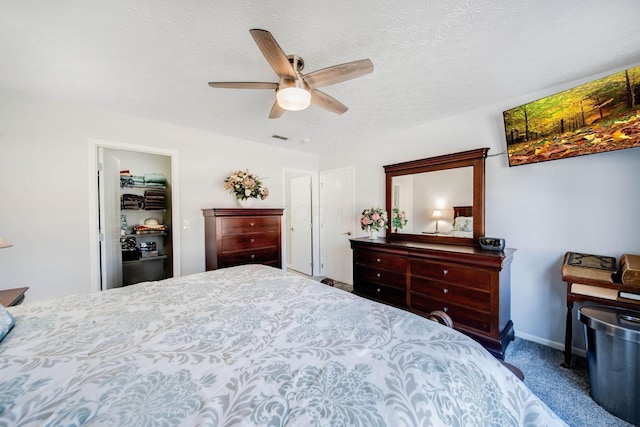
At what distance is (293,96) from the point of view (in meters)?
1.52

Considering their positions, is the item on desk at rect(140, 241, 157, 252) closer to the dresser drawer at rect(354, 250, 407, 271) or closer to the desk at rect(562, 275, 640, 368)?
the dresser drawer at rect(354, 250, 407, 271)

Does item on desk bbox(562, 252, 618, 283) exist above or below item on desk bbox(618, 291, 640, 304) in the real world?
above

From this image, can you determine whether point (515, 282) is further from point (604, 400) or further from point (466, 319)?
point (604, 400)

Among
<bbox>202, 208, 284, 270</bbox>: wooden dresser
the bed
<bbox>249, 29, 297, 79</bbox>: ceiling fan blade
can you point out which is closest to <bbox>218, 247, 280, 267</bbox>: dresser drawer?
<bbox>202, 208, 284, 270</bbox>: wooden dresser

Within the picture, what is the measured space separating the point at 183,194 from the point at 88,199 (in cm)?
91

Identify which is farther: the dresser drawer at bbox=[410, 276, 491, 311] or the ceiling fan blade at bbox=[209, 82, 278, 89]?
the dresser drawer at bbox=[410, 276, 491, 311]

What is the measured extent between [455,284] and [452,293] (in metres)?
0.10

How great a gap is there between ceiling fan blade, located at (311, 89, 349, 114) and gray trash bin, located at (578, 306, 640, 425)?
7.87 feet

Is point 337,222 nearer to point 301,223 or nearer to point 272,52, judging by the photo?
point 301,223

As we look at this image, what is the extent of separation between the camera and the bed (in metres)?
0.62

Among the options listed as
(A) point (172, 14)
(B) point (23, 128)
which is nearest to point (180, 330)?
(A) point (172, 14)

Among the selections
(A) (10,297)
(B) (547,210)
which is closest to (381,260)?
(B) (547,210)

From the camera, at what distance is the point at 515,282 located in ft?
7.87

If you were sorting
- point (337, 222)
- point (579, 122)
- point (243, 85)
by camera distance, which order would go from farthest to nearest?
point (337, 222)
point (579, 122)
point (243, 85)
